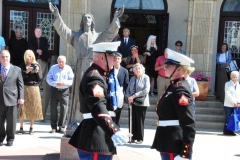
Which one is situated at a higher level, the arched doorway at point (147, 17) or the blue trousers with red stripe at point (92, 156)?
the arched doorway at point (147, 17)

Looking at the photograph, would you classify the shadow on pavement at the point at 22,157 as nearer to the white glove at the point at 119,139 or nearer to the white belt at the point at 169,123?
the white belt at the point at 169,123

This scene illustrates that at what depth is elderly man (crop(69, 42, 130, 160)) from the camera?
3355 mm

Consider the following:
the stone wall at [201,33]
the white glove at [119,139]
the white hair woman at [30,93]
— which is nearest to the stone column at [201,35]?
the stone wall at [201,33]

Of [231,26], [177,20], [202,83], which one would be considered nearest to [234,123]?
[202,83]

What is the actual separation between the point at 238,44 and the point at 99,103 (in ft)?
30.4

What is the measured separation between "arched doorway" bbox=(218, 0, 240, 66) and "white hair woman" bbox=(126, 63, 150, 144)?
467 centimetres

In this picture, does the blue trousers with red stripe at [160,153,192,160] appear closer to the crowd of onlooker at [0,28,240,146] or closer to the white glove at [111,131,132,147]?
the white glove at [111,131,132,147]

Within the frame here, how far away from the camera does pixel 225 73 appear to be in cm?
1068

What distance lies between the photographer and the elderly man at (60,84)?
27.6 feet

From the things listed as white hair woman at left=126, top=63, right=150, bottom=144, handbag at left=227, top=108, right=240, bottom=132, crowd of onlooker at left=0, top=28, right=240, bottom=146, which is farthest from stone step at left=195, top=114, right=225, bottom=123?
white hair woman at left=126, top=63, right=150, bottom=144

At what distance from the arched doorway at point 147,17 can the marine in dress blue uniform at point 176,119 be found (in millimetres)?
7869

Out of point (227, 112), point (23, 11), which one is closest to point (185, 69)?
point (227, 112)

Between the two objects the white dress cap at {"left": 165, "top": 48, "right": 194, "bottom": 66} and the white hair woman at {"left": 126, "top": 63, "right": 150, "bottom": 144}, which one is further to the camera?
the white hair woman at {"left": 126, "top": 63, "right": 150, "bottom": 144}

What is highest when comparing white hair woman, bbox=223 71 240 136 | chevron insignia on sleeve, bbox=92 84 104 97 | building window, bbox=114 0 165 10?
building window, bbox=114 0 165 10
